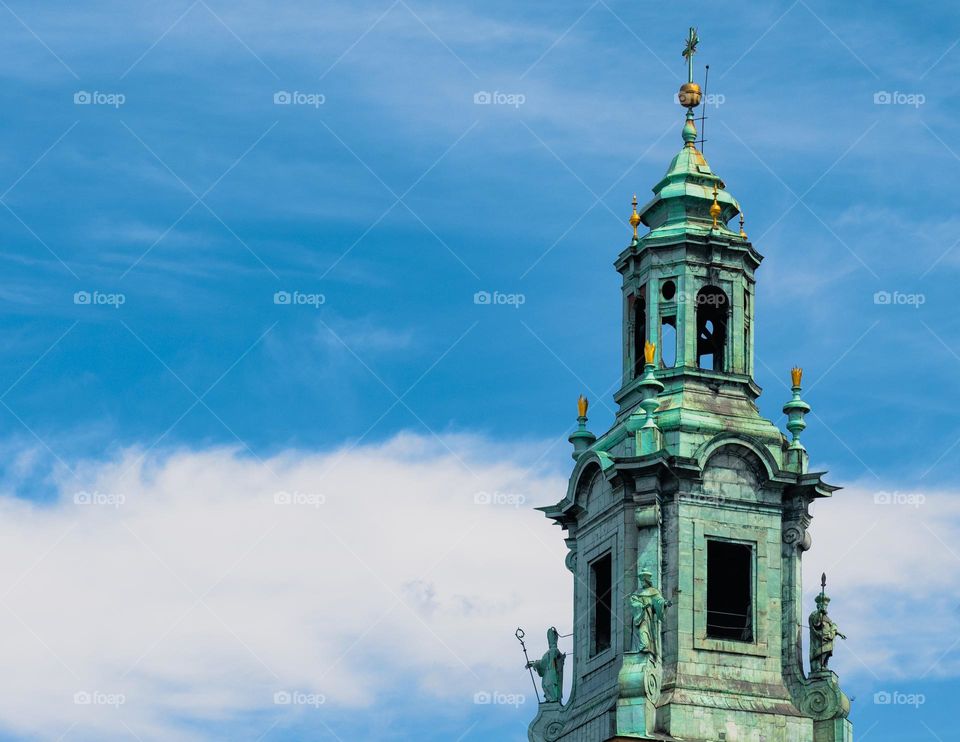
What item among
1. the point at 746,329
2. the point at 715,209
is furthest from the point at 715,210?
the point at 746,329

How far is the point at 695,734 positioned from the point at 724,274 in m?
17.4

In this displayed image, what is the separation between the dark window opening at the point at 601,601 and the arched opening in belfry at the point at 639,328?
24.0ft

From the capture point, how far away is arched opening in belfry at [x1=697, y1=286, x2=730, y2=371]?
110625mm

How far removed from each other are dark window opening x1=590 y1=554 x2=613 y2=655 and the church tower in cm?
7

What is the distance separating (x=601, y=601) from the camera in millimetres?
108375

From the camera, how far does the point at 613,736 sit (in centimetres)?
10288

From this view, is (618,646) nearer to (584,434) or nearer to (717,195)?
(584,434)

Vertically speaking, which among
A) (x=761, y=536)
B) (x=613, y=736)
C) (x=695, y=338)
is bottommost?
(x=613, y=736)

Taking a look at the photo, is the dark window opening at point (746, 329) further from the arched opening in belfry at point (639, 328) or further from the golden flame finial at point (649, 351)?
the golden flame finial at point (649, 351)

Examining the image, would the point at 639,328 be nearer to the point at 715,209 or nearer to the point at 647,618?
the point at 715,209

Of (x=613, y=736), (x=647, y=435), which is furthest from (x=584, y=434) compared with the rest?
(x=613, y=736)

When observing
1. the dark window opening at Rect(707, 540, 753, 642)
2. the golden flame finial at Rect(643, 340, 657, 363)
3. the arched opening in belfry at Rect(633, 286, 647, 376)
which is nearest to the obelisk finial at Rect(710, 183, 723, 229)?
the arched opening in belfry at Rect(633, 286, 647, 376)

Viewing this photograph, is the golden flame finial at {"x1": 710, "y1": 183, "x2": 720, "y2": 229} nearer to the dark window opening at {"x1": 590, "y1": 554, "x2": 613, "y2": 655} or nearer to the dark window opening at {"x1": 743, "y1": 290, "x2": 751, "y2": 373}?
Result: the dark window opening at {"x1": 743, "y1": 290, "x2": 751, "y2": 373}

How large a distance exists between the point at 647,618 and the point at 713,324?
13.3m
